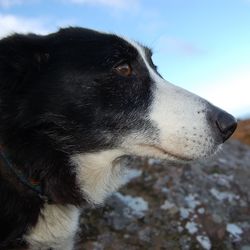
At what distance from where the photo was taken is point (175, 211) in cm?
485

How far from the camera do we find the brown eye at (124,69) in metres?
3.83

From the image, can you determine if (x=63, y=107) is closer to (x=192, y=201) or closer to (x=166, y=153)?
(x=166, y=153)

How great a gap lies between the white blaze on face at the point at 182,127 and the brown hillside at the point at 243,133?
3.62 m

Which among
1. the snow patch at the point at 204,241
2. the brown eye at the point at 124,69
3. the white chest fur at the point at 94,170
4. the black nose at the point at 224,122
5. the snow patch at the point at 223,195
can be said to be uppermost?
the brown eye at the point at 124,69

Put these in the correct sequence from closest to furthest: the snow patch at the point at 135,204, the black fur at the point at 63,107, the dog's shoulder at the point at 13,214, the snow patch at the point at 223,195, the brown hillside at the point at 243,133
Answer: the dog's shoulder at the point at 13,214
the black fur at the point at 63,107
the snow patch at the point at 135,204
the snow patch at the point at 223,195
the brown hillside at the point at 243,133

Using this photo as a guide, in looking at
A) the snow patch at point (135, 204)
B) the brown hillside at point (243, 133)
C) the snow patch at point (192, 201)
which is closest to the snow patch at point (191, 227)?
the snow patch at point (192, 201)

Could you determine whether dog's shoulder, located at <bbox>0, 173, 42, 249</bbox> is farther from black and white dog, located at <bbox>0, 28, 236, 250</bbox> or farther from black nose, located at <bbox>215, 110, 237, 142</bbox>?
black nose, located at <bbox>215, 110, 237, 142</bbox>

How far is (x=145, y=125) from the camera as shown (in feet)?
12.2

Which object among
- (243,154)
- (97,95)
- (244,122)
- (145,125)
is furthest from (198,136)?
(244,122)

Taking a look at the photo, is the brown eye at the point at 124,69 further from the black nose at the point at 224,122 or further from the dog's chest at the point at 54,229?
the dog's chest at the point at 54,229

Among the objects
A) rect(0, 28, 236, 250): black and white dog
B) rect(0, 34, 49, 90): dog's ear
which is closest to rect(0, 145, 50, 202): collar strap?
rect(0, 28, 236, 250): black and white dog

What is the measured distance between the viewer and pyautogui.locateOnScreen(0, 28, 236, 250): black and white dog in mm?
3658

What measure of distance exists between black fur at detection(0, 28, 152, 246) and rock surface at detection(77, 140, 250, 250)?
0.60 metres

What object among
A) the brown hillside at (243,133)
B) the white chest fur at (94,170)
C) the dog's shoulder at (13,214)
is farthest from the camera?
the brown hillside at (243,133)
